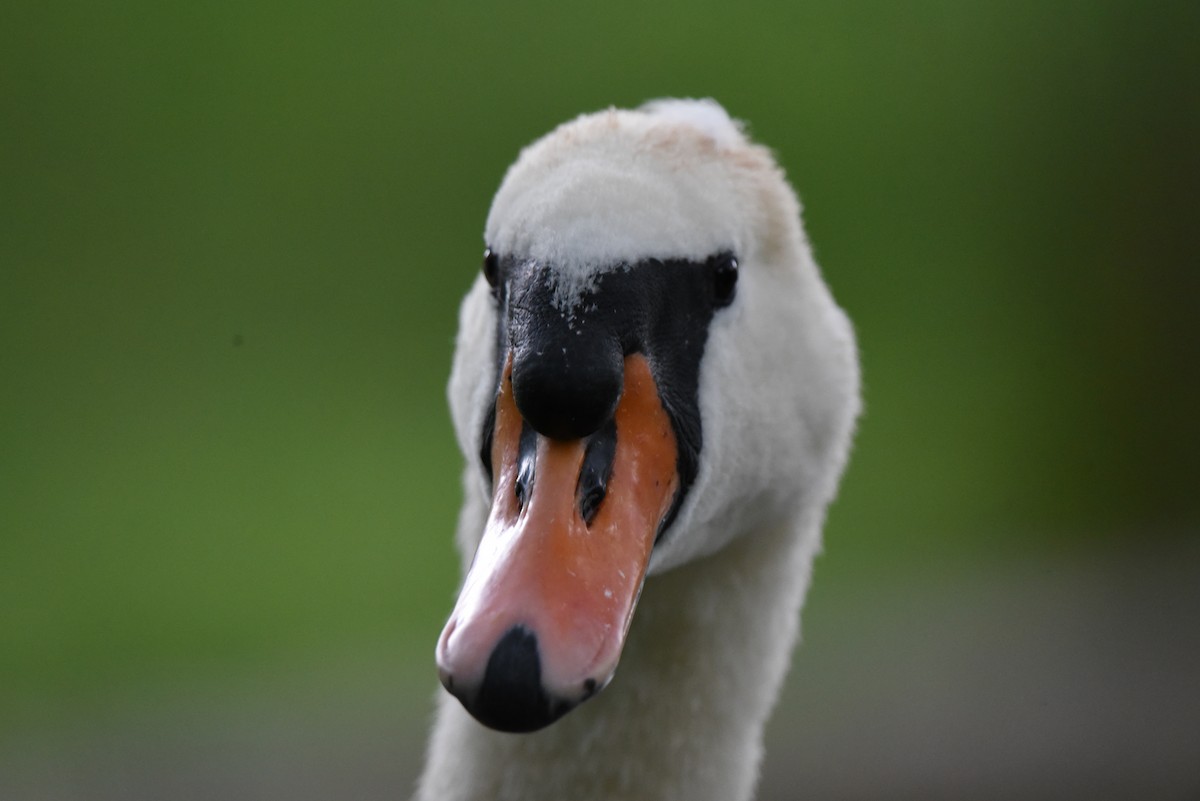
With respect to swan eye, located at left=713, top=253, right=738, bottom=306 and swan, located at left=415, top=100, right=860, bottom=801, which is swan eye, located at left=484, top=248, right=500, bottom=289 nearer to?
swan, located at left=415, top=100, right=860, bottom=801

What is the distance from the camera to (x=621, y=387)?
1.20 metres

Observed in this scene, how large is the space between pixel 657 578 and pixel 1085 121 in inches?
181

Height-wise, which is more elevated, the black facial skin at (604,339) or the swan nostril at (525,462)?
the black facial skin at (604,339)

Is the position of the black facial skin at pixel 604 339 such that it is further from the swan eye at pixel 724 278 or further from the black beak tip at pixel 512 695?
the black beak tip at pixel 512 695

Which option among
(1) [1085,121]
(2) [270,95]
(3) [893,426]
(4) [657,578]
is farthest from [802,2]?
(4) [657,578]

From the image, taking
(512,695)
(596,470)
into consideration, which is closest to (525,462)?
(596,470)

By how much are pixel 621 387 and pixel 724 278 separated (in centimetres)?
24

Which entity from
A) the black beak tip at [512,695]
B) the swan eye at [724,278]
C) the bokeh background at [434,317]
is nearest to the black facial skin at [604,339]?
the swan eye at [724,278]

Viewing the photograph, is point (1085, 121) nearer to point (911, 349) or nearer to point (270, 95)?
point (911, 349)

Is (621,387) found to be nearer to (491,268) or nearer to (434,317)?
(491,268)

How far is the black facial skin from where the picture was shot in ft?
3.81

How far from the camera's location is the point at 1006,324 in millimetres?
5496

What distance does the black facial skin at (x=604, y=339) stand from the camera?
1.16 m

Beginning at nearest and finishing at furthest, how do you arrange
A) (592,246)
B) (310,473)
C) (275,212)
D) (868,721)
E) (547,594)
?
1. (547,594)
2. (592,246)
3. (868,721)
4. (310,473)
5. (275,212)
